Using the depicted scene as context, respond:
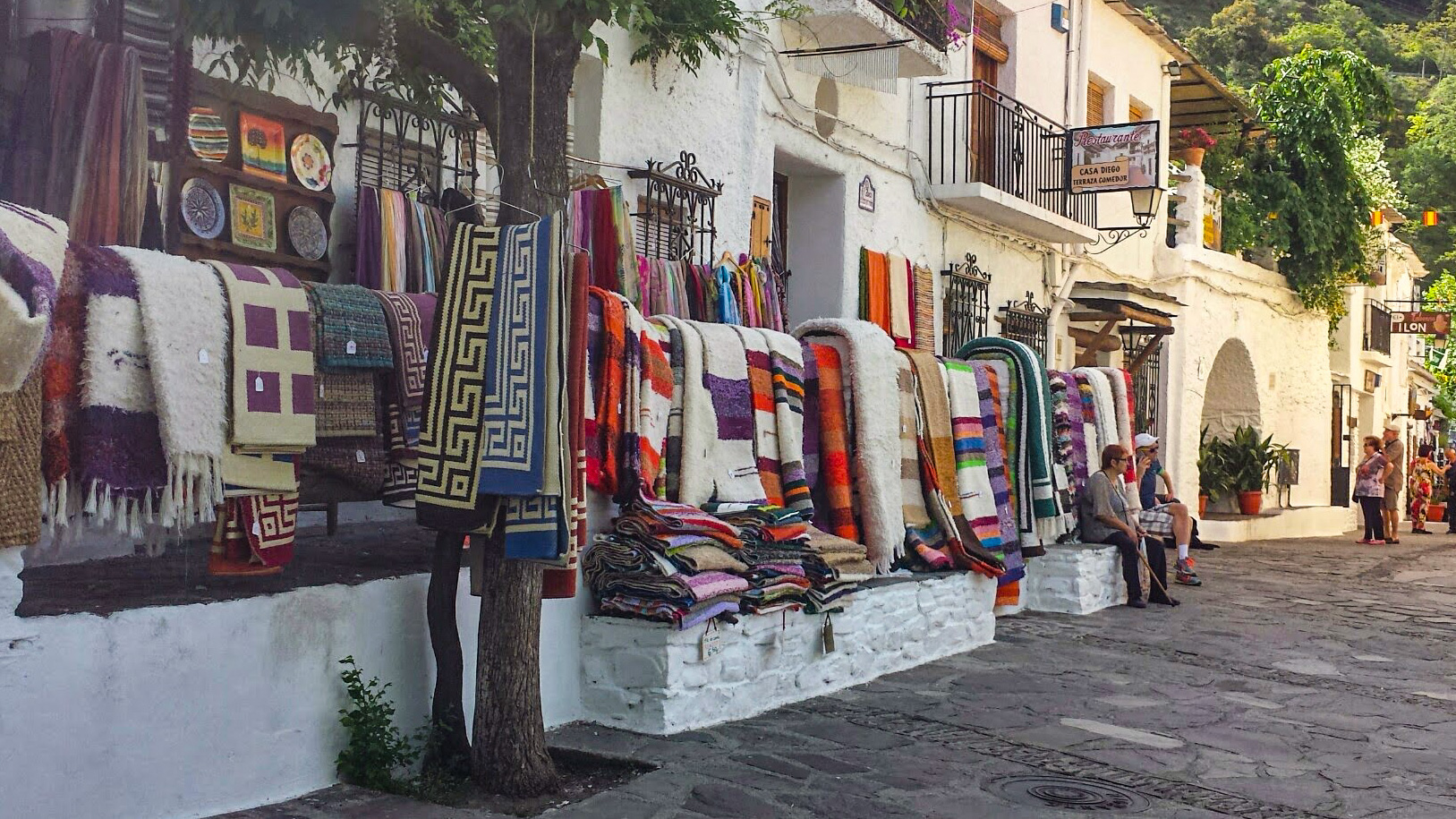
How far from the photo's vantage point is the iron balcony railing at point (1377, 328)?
25.7m

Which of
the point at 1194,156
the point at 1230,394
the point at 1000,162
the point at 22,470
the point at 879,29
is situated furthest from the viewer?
the point at 1230,394

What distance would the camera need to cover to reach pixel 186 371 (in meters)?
4.29

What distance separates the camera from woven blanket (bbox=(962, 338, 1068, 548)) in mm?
9297

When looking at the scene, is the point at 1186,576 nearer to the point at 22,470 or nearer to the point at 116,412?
Result: the point at 116,412

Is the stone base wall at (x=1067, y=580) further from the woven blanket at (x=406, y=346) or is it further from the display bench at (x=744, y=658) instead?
the woven blanket at (x=406, y=346)

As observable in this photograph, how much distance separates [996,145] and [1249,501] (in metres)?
8.18

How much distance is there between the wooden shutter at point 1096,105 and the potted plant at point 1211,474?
16.0 feet

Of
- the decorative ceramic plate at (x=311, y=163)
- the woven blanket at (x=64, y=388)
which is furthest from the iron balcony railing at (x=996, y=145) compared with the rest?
the woven blanket at (x=64, y=388)

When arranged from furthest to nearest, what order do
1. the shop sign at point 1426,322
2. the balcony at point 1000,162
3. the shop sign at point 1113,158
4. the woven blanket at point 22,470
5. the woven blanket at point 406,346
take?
the shop sign at point 1426,322
the shop sign at point 1113,158
the balcony at point 1000,162
the woven blanket at point 406,346
the woven blanket at point 22,470

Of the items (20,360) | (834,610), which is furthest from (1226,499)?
(20,360)

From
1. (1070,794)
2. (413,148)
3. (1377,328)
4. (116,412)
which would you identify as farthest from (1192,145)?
(116,412)

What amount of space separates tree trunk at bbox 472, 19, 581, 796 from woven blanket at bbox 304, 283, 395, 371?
69 cm

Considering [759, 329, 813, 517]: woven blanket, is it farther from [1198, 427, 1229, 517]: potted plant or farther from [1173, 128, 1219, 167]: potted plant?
[1198, 427, 1229, 517]: potted plant

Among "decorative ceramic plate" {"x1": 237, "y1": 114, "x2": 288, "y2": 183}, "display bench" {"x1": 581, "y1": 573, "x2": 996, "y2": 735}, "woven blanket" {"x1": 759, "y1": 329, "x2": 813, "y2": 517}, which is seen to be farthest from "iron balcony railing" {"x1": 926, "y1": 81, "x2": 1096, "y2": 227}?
"decorative ceramic plate" {"x1": 237, "y1": 114, "x2": 288, "y2": 183}
